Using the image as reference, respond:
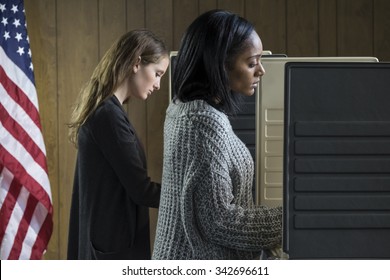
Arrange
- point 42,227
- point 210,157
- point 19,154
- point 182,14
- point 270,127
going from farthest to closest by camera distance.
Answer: point 182,14 → point 42,227 → point 19,154 → point 270,127 → point 210,157

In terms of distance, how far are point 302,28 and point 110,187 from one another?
207 cm

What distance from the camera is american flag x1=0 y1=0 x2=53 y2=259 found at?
335cm

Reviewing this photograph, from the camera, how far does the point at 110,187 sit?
198 cm

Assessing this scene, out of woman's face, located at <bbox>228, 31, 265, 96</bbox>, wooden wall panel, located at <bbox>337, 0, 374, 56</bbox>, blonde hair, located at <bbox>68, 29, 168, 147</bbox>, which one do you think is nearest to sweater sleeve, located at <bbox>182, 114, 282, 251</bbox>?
woman's face, located at <bbox>228, 31, 265, 96</bbox>

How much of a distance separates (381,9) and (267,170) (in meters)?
2.09

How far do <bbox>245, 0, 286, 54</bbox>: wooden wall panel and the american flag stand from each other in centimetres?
110

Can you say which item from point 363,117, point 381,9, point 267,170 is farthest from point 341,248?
point 381,9

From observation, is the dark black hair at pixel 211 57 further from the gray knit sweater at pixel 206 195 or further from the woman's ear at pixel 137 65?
the woman's ear at pixel 137 65

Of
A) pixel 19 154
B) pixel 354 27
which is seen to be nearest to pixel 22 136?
pixel 19 154

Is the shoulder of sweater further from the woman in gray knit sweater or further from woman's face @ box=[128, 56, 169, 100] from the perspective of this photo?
woman's face @ box=[128, 56, 169, 100]

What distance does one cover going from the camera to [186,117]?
139 centimetres

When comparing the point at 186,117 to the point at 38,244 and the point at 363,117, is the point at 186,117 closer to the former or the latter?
the point at 363,117

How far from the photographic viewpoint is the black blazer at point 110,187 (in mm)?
1960

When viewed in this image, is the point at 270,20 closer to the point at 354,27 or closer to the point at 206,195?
the point at 354,27
